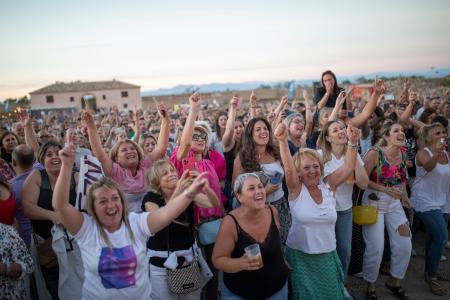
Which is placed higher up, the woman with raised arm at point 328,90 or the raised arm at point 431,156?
the woman with raised arm at point 328,90

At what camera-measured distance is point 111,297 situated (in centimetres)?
235

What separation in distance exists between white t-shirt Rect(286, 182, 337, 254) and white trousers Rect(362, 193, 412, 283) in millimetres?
949

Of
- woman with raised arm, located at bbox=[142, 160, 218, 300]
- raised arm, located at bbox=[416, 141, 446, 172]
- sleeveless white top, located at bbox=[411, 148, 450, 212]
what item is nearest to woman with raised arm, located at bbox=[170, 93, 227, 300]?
woman with raised arm, located at bbox=[142, 160, 218, 300]

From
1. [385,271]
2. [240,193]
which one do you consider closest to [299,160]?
[240,193]

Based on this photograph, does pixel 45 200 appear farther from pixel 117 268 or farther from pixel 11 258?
pixel 117 268

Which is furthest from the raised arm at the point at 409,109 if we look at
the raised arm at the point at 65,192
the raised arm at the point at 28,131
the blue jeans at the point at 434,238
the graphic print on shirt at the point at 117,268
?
the raised arm at the point at 28,131

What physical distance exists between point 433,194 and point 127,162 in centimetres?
369

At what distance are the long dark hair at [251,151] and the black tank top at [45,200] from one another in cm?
178

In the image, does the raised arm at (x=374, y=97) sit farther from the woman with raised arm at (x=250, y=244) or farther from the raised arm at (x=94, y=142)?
the raised arm at (x=94, y=142)

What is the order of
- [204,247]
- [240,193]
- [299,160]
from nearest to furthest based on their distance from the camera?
[240,193], [299,160], [204,247]

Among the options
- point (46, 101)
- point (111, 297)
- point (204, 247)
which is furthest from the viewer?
point (46, 101)

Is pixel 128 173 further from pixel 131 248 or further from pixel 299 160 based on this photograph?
pixel 299 160

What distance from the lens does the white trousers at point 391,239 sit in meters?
3.80

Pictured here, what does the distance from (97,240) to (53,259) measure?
130cm
